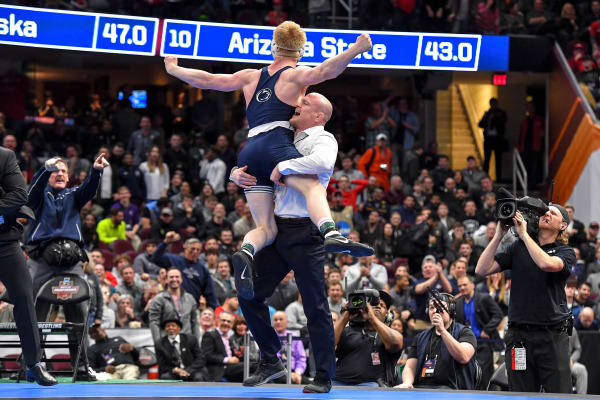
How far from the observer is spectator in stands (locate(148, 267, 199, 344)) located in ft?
37.1

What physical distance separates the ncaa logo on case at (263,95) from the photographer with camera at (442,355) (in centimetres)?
253

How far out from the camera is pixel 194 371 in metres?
11.1

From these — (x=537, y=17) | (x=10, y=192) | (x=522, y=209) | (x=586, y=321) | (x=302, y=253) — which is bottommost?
(x=586, y=321)

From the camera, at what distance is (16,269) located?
6715 millimetres

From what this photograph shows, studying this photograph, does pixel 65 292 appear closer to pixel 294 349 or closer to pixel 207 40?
pixel 294 349

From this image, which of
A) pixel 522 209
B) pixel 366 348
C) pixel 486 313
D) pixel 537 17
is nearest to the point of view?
pixel 522 209

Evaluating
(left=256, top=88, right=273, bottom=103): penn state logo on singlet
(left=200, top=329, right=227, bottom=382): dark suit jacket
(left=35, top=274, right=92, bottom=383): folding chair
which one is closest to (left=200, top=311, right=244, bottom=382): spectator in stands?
(left=200, top=329, right=227, bottom=382): dark suit jacket

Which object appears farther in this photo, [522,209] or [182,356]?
[182,356]

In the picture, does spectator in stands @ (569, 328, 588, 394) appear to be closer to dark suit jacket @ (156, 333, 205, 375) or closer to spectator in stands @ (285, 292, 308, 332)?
spectator in stands @ (285, 292, 308, 332)

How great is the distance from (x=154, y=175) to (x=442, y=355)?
9.49 meters

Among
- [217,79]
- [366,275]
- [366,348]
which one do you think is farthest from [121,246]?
[217,79]

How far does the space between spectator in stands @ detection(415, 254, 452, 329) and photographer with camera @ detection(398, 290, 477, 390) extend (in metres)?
3.95

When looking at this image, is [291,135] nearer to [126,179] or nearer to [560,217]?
[560,217]

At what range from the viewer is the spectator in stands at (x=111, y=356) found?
11000 mm
